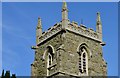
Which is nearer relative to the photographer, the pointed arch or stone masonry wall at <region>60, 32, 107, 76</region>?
stone masonry wall at <region>60, 32, 107, 76</region>

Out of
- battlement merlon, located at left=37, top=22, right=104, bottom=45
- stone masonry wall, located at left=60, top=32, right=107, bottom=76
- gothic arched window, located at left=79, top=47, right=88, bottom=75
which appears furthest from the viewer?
battlement merlon, located at left=37, top=22, right=104, bottom=45

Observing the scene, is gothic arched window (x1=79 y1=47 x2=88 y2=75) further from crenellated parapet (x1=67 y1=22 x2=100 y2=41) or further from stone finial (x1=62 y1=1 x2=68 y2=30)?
stone finial (x1=62 y1=1 x2=68 y2=30)

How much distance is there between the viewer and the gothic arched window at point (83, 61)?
36094mm

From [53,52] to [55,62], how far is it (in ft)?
3.95

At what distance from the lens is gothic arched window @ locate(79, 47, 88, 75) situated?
3609 centimetres

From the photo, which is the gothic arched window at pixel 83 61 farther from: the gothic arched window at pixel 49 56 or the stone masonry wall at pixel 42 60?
the gothic arched window at pixel 49 56

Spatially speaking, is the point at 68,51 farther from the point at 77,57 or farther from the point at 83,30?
the point at 83,30

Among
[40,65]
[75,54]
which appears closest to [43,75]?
[40,65]

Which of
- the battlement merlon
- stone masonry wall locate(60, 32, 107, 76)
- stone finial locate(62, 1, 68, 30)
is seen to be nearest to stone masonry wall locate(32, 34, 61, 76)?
the battlement merlon

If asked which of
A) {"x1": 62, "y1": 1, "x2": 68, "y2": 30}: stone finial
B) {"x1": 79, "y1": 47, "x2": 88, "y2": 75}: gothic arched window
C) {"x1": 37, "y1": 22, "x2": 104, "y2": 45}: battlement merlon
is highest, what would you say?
{"x1": 62, "y1": 1, "x2": 68, "y2": 30}: stone finial

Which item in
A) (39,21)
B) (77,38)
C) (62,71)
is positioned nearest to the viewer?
(62,71)

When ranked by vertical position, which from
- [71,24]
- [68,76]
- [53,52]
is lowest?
[68,76]

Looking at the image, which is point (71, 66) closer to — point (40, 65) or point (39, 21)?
point (40, 65)

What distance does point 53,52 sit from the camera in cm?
3634
